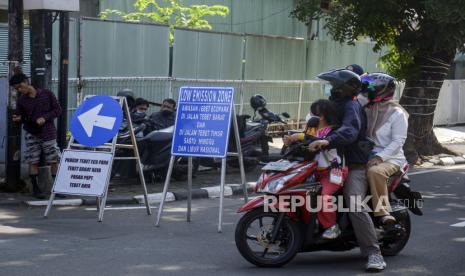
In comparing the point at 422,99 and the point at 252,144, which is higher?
the point at 422,99

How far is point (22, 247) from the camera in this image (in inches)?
323

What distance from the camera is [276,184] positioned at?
7133mm

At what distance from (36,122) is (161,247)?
12.5 feet

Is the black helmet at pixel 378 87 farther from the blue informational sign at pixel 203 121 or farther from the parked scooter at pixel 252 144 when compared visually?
the parked scooter at pixel 252 144

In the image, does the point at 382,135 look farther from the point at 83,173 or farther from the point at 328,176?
the point at 83,173

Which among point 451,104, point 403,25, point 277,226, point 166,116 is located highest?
point 403,25

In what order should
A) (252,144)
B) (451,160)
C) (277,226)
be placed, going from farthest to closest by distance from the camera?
(451,160), (252,144), (277,226)

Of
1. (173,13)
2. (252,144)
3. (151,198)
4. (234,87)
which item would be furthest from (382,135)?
(173,13)

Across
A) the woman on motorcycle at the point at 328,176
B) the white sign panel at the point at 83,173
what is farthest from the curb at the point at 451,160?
the woman on motorcycle at the point at 328,176

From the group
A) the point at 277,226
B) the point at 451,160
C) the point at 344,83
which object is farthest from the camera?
the point at 451,160

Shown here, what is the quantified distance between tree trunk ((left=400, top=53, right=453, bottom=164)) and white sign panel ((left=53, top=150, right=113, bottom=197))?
28.9 ft

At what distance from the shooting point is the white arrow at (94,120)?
10172 mm

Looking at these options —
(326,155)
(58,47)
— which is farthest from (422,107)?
(326,155)

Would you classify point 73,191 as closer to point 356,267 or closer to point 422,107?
point 356,267
